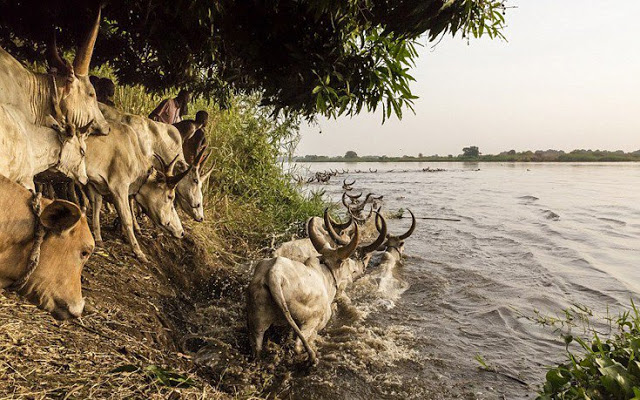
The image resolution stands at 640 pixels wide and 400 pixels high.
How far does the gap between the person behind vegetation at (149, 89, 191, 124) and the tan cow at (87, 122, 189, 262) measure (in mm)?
1913

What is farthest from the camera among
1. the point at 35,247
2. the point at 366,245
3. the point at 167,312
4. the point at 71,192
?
the point at 366,245

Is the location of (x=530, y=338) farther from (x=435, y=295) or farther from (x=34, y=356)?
(x=34, y=356)

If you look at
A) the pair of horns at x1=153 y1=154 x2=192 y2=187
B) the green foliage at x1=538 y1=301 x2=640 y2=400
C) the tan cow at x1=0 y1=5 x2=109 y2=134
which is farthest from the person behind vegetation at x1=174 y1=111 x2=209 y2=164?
the green foliage at x1=538 y1=301 x2=640 y2=400

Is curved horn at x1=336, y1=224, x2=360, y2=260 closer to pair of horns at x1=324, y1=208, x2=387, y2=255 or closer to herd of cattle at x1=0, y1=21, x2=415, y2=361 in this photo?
herd of cattle at x1=0, y1=21, x2=415, y2=361

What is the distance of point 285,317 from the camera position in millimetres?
3838

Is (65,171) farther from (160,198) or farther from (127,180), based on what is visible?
(160,198)

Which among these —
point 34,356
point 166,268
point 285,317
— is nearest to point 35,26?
point 166,268

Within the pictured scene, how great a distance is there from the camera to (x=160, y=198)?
506 cm

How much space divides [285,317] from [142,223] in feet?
11.2

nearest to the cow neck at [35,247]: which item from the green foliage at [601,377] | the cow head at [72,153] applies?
the cow head at [72,153]

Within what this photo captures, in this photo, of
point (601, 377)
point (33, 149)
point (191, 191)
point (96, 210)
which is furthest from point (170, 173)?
point (601, 377)

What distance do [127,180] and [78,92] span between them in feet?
3.78

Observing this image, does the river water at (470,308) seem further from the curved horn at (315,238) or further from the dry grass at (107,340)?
the dry grass at (107,340)

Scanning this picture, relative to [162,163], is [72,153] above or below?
above
